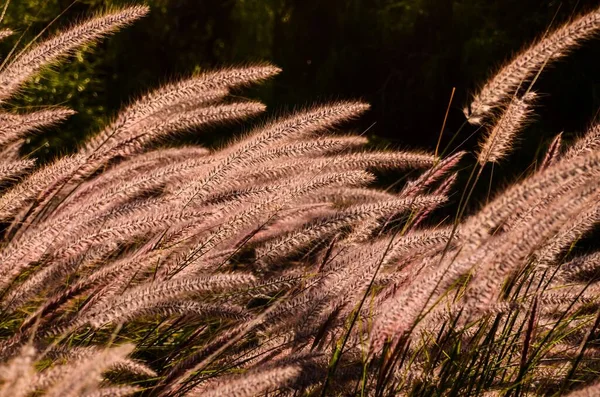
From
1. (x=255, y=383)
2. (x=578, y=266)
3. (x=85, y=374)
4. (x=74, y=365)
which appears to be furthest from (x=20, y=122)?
(x=578, y=266)

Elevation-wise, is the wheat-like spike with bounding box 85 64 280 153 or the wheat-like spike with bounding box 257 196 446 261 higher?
the wheat-like spike with bounding box 85 64 280 153

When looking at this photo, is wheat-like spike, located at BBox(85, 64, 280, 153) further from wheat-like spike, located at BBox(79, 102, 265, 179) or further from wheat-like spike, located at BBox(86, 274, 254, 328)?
wheat-like spike, located at BBox(86, 274, 254, 328)

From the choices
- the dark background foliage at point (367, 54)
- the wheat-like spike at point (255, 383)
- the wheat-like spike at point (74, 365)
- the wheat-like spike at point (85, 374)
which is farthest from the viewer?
the dark background foliage at point (367, 54)

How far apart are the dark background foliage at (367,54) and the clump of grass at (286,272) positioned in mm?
3840

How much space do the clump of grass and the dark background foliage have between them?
3840mm

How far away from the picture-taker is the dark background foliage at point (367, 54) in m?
6.27

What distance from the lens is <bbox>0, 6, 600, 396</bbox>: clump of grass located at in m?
1.59

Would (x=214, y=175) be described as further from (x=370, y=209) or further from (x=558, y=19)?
(x=558, y=19)

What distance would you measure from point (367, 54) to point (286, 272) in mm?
4416

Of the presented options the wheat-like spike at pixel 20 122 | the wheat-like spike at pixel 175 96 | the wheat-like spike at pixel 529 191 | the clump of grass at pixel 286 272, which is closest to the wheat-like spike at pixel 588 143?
the clump of grass at pixel 286 272

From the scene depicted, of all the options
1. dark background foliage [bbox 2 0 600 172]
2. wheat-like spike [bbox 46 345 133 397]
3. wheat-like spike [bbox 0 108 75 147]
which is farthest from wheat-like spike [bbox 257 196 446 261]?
dark background foliage [bbox 2 0 600 172]

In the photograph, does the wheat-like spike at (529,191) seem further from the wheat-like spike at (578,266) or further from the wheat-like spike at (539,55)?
the wheat-like spike at (578,266)

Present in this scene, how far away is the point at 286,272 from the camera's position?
2.43m

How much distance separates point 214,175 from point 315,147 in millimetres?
450
